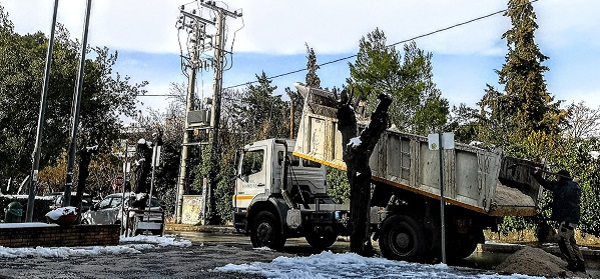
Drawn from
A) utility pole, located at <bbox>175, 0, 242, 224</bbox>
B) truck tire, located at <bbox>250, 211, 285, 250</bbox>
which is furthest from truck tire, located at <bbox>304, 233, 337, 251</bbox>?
utility pole, located at <bbox>175, 0, 242, 224</bbox>

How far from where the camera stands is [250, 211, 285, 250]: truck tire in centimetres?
1343

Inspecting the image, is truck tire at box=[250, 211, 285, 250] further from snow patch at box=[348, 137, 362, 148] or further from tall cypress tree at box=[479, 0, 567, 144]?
tall cypress tree at box=[479, 0, 567, 144]

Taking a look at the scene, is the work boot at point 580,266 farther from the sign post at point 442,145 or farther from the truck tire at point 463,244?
the sign post at point 442,145

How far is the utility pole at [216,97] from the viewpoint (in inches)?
1128

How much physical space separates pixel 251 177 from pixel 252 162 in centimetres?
42

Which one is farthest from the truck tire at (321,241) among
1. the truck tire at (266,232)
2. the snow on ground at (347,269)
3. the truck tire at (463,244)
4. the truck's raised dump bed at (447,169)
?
the snow on ground at (347,269)

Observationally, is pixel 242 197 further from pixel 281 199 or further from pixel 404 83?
pixel 404 83

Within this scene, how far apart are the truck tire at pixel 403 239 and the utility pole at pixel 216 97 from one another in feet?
58.1

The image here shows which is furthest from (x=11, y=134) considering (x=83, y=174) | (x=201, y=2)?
(x=201, y=2)

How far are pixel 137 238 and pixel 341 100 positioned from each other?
7.31 m

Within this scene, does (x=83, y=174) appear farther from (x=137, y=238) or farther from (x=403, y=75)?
(x=403, y=75)

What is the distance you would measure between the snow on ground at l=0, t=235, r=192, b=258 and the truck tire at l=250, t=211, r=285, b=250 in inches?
73.4

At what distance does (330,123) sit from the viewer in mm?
13117

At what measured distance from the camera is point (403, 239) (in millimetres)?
11539
